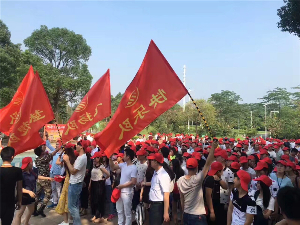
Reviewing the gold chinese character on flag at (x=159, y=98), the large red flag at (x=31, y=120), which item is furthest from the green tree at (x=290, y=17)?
the large red flag at (x=31, y=120)

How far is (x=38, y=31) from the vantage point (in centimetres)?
3097

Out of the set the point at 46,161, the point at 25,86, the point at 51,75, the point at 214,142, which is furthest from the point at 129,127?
the point at 51,75

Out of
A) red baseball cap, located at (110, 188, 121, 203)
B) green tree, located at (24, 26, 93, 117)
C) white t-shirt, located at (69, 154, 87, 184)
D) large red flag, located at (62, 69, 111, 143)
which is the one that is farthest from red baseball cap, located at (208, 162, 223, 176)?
green tree, located at (24, 26, 93, 117)

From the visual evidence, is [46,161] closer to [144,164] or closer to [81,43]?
[144,164]

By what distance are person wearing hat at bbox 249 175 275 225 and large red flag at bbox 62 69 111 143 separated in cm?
393

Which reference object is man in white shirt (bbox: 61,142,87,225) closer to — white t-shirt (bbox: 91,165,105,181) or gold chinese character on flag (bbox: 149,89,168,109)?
white t-shirt (bbox: 91,165,105,181)

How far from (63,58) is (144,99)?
97.4 ft

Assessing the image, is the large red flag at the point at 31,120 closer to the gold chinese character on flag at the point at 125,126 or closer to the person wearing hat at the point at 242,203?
the gold chinese character on flag at the point at 125,126

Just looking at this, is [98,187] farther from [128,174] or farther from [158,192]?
[158,192]

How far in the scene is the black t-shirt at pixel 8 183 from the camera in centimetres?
420

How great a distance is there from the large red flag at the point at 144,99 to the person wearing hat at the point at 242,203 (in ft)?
5.63

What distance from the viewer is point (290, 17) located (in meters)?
11.0

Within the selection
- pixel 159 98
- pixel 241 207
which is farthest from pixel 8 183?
pixel 241 207

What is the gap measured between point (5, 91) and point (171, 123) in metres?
19.2
